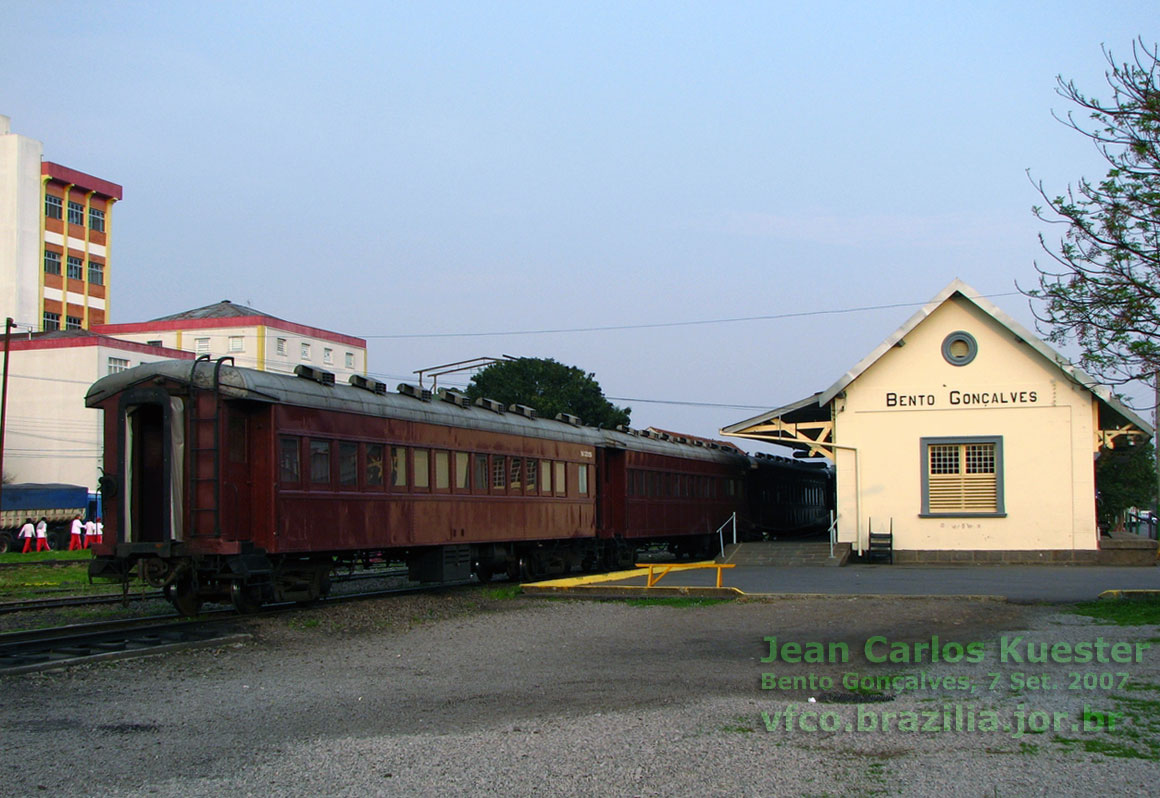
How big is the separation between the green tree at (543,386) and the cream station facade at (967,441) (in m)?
29.0

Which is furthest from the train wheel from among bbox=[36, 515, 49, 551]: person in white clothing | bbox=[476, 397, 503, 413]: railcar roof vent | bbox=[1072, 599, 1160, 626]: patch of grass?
bbox=[36, 515, 49, 551]: person in white clothing

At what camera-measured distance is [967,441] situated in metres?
25.9

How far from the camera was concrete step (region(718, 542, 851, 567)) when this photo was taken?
25297mm

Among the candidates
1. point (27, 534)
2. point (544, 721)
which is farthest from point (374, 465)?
point (27, 534)

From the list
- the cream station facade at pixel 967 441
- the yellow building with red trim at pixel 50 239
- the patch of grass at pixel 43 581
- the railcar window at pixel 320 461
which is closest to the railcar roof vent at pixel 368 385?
the railcar window at pixel 320 461

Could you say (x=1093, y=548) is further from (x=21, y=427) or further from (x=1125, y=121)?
(x=21, y=427)

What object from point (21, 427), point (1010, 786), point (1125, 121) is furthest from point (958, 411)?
point (21, 427)

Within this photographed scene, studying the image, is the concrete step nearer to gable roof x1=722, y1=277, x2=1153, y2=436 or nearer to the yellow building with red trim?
gable roof x1=722, y1=277, x2=1153, y2=436

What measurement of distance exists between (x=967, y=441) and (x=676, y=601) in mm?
12090

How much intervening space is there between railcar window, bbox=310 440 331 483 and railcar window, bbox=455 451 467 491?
360 centimetres

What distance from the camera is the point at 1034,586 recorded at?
62.1 ft

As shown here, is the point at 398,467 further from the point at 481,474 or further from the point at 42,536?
the point at 42,536

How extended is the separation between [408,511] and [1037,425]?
15259mm

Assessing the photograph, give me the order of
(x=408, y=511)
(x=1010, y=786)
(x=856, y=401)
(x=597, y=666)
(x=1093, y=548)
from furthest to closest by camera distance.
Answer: (x=856, y=401) → (x=1093, y=548) → (x=408, y=511) → (x=597, y=666) → (x=1010, y=786)
